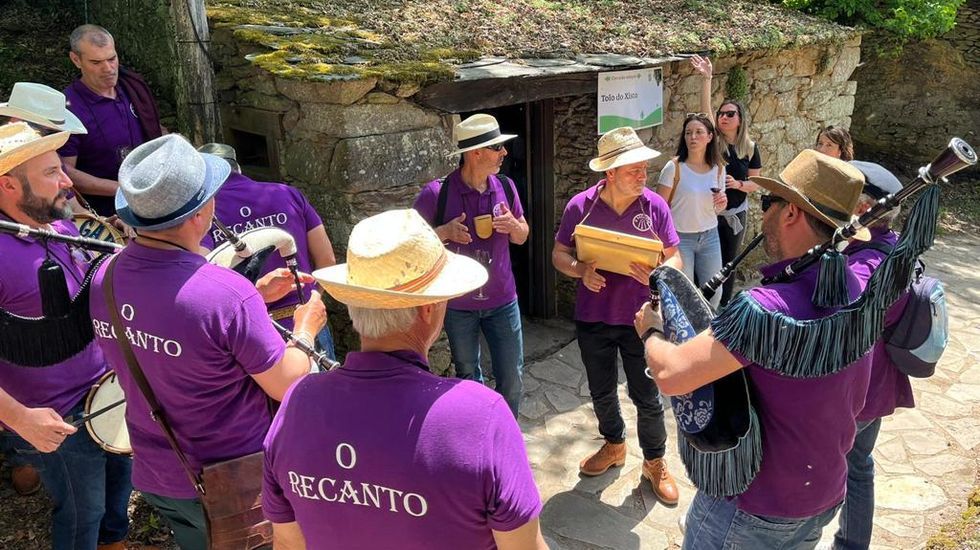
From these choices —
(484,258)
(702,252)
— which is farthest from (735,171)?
(484,258)

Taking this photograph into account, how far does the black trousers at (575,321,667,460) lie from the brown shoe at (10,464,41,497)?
302cm

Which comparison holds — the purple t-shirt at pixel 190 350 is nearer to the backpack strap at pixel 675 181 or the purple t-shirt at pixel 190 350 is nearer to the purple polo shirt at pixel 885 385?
the purple polo shirt at pixel 885 385

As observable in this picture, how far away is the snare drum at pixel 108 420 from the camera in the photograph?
2729 mm

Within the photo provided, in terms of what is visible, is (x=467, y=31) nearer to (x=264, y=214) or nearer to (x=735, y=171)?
Answer: (x=735, y=171)

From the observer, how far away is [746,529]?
229cm

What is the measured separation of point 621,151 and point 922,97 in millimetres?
10426

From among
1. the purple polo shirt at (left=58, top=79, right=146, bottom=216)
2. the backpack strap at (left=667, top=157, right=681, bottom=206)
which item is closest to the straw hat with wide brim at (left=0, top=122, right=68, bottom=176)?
the purple polo shirt at (left=58, top=79, right=146, bottom=216)

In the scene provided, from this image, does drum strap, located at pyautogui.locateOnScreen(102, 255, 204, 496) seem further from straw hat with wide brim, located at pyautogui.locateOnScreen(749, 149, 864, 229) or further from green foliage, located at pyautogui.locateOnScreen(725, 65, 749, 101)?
green foliage, located at pyautogui.locateOnScreen(725, 65, 749, 101)

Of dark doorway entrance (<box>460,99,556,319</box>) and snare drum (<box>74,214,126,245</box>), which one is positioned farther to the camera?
dark doorway entrance (<box>460,99,556,319</box>)

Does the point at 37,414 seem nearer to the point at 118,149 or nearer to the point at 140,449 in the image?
the point at 140,449

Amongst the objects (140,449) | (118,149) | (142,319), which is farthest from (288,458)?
(118,149)

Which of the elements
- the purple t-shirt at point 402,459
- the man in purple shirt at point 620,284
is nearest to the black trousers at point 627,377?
the man in purple shirt at point 620,284

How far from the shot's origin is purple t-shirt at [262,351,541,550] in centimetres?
151

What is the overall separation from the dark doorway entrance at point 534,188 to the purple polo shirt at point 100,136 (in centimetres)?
320
